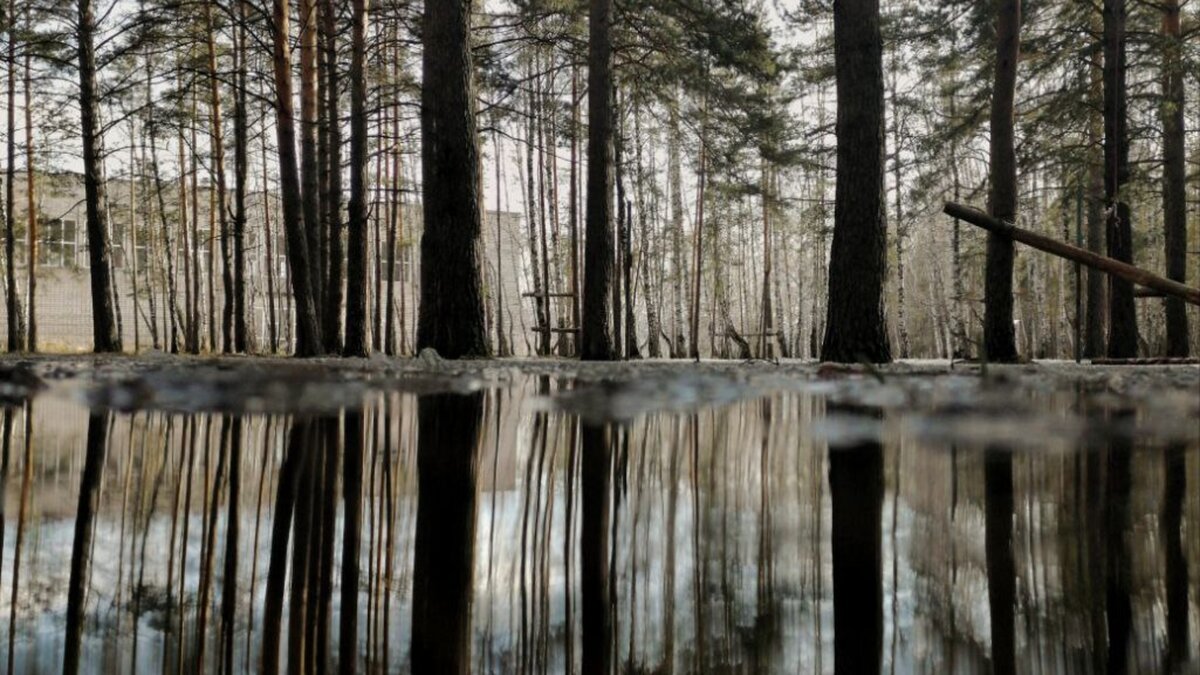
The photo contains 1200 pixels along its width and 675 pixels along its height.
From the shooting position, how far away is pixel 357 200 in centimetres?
1180

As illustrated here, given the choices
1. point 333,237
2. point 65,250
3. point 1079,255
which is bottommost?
point 1079,255

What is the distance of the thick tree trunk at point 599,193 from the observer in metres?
11.1

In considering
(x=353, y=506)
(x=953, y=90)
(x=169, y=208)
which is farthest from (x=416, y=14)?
(x=169, y=208)

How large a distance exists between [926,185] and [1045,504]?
18316 millimetres

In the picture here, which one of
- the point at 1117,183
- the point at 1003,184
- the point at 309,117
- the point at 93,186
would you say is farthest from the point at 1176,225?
the point at 93,186

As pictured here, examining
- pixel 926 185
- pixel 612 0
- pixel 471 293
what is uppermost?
pixel 612 0

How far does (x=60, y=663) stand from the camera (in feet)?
2.44

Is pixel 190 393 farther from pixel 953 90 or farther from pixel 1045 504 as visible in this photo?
pixel 953 90

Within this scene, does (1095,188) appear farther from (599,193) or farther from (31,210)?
(31,210)

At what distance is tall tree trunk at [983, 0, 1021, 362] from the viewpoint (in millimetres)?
10938

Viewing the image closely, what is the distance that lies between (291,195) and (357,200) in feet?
2.87

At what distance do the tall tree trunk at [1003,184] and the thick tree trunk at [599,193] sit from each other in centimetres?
482

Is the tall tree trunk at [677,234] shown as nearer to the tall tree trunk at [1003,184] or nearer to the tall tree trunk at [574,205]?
the tall tree trunk at [574,205]

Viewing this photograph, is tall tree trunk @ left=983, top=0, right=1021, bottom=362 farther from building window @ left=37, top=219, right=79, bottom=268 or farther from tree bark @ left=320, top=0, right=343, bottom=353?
building window @ left=37, top=219, right=79, bottom=268
